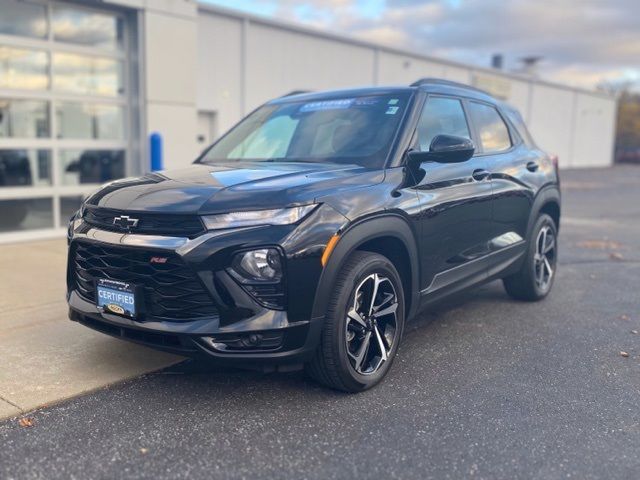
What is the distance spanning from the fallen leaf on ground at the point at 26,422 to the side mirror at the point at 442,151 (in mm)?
2649

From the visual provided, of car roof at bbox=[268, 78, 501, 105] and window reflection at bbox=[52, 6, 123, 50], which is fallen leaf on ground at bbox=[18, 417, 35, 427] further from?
window reflection at bbox=[52, 6, 123, 50]

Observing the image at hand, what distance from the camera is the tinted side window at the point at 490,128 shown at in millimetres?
5266

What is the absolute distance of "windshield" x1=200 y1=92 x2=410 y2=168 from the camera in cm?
427

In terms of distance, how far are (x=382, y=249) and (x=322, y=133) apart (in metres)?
1.07

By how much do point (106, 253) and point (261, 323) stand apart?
1.00 metres

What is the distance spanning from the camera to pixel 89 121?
31.2 feet

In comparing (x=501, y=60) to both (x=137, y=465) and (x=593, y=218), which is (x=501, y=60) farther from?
(x=137, y=465)

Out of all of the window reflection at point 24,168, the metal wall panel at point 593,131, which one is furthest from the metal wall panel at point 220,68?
the metal wall panel at point 593,131

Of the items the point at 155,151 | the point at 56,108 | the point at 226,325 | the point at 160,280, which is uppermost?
the point at 56,108

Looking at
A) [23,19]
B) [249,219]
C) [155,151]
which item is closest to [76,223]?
[249,219]

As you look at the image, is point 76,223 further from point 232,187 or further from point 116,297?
point 232,187

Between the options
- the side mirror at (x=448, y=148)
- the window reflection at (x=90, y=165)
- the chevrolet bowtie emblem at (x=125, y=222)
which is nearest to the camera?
the chevrolet bowtie emblem at (x=125, y=222)

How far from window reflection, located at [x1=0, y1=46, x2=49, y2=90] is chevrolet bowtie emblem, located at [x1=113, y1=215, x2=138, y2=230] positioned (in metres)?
6.11

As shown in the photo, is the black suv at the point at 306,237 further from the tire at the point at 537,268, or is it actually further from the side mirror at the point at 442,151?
the tire at the point at 537,268
